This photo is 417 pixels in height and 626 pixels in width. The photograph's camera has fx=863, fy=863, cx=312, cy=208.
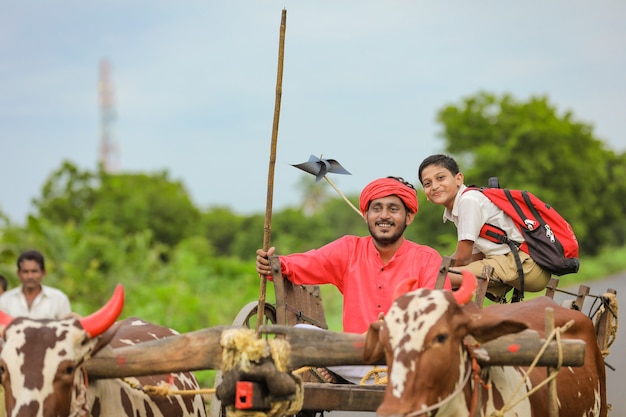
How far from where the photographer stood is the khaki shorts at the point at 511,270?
635 centimetres

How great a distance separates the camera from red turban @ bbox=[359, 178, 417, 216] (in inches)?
225

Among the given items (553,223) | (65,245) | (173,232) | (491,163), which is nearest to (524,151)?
(491,163)

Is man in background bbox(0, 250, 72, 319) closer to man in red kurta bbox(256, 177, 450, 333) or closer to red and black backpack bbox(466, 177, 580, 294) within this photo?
man in red kurta bbox(256, 177, 450, 333)

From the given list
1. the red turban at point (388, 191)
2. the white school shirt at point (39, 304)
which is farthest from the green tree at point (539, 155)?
the red turban at point (388, 191)

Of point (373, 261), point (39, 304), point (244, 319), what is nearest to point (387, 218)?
point (373, 261)

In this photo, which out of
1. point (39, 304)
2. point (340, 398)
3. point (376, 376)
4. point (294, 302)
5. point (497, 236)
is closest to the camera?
point (340, 398)

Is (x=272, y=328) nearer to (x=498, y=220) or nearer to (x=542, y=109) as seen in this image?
(x=498, y=220)

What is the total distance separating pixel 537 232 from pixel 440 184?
0.80m

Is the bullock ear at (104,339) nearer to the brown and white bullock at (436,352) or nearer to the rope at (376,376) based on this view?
the brown and white bullock at (436,352)

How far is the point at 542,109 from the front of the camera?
125 feet

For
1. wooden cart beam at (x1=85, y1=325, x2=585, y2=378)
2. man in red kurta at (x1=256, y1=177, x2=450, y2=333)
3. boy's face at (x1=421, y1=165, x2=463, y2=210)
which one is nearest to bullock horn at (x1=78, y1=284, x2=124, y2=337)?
wooden cart beam at (x1=85, y1=325, x2=585, y2=378)

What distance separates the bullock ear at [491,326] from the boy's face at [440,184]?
7.75 feet

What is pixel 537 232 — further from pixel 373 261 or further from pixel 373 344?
pixel 373 344

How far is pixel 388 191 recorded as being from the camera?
571cm
